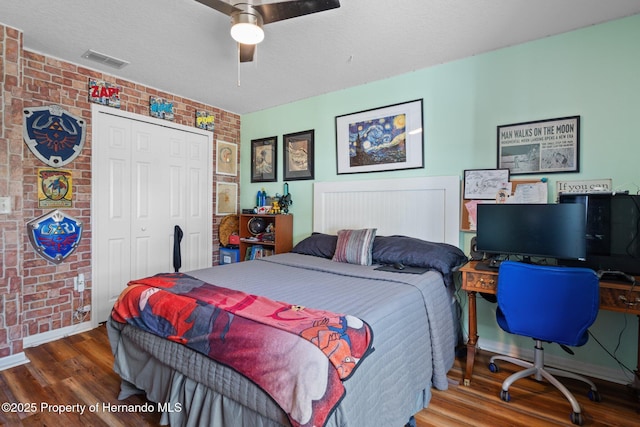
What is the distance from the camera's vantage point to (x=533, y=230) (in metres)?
2.13

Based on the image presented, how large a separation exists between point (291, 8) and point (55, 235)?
284cm

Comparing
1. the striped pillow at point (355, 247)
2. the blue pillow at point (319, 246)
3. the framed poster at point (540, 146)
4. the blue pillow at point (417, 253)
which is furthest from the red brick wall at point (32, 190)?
the framed poster at point (540, 146)

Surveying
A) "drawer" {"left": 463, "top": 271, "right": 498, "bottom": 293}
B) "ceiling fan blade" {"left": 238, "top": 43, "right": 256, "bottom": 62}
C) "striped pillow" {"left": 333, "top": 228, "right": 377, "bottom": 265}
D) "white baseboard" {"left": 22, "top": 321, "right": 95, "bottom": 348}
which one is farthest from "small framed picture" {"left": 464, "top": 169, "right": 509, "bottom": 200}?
"white baseboard" {"left": 22, "top": 321, "right": 95, "bottom": 348}

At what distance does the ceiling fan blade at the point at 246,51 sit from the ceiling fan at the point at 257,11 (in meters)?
0.25

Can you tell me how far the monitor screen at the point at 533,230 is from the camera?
1997 mm

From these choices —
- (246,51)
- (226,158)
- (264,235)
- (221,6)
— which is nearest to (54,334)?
(264,235)

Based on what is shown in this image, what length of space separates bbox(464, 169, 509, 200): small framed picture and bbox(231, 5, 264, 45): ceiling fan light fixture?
204 cm

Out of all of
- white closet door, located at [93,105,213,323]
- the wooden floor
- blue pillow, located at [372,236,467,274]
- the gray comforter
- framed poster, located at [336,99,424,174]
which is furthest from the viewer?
white closet door, located at [93,105,213,323]

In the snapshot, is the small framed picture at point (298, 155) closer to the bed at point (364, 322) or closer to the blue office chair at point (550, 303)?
the bed at point (364, 322)

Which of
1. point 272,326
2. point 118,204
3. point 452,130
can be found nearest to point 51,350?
point 118,204

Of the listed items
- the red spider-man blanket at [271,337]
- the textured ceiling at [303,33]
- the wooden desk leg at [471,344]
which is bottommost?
the wooden desk leg at [471,344]

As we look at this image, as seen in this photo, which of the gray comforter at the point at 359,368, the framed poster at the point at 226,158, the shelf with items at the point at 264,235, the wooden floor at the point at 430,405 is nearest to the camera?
the gray comforter at the point at 359,368

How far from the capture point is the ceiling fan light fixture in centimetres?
174

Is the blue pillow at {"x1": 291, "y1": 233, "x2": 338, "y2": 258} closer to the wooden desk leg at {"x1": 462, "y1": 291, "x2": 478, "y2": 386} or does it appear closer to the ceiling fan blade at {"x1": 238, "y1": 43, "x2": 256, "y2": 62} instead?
the wooden desk leg at {"x1": 462, "y1": 291, "x2": 478, "y2": 386}
